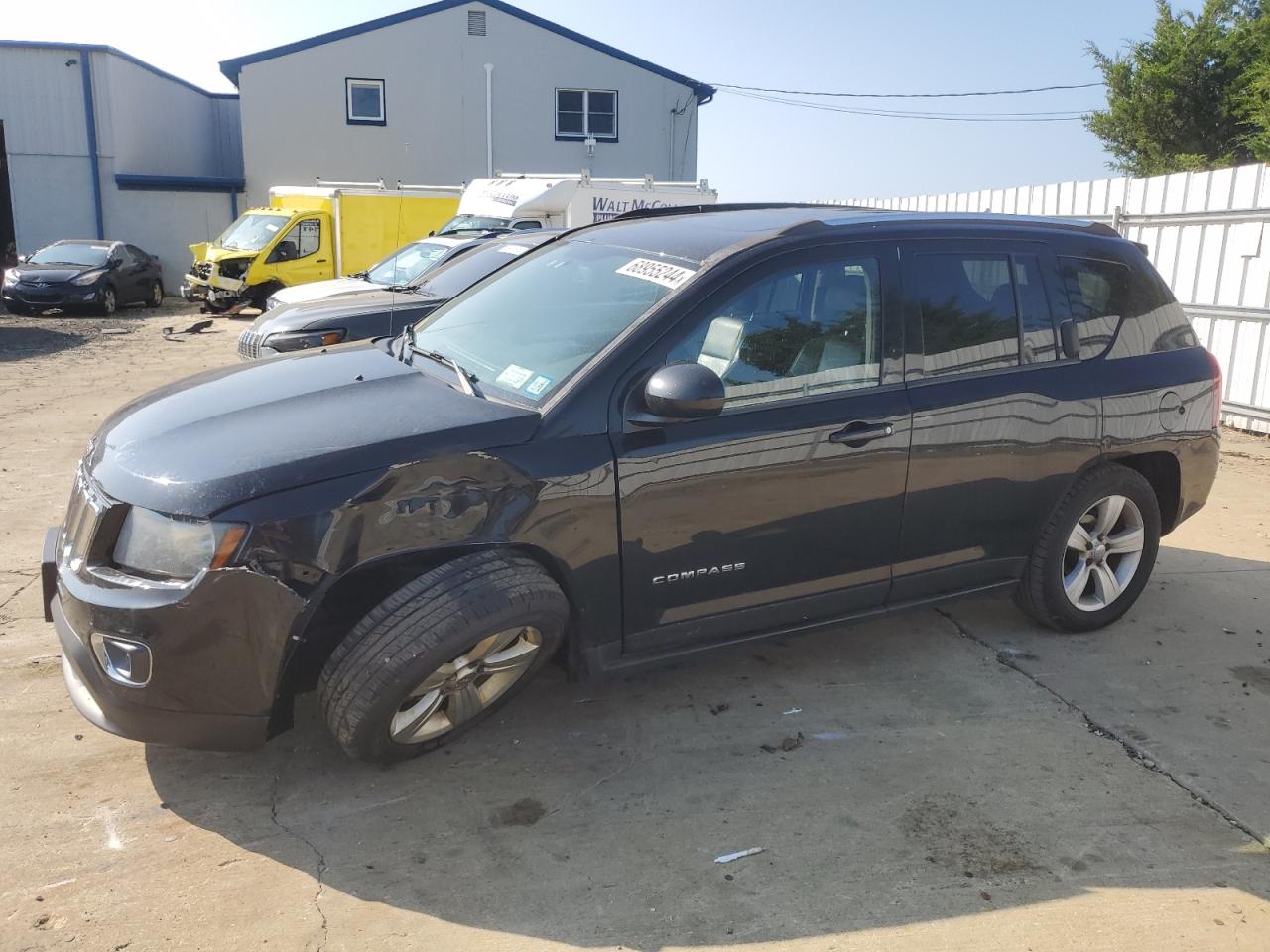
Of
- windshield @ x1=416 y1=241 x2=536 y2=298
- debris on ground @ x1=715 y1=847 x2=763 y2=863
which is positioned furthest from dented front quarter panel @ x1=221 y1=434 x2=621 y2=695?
windshield @ x1=416 y1=241 x2=536 y2=298

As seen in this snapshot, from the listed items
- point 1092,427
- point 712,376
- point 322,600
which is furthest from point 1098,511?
point 322,600

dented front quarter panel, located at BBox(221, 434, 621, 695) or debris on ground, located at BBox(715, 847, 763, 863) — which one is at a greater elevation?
dented front quarter panel, located at BBox(221, 434, 621, 695)

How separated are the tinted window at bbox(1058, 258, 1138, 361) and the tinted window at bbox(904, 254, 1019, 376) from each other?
369 mm

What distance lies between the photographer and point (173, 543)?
9.44 feet

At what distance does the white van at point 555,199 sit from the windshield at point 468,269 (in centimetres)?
665

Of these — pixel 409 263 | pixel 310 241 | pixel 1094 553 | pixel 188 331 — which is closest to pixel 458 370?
pixel 1094 553

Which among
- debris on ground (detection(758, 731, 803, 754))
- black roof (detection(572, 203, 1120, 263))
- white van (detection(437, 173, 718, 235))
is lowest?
debris on ground (detection(758, 731, 803, 754))

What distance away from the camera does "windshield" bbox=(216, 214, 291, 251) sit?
18.6 metres

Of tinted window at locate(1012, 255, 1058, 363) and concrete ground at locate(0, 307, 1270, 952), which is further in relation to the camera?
tinted window at locate(1012, 255, 1058, 363)

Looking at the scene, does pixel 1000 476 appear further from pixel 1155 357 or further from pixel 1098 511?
pixel 1155 357

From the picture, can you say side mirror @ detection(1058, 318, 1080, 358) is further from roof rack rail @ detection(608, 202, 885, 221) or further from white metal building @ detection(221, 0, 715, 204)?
white metal building @ detection(221, 0, 715, 204)

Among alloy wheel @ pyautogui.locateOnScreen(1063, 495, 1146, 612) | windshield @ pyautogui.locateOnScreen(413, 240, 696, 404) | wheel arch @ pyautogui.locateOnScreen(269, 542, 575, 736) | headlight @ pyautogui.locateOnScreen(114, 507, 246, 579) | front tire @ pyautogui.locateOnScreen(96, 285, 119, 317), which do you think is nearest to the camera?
headlight @ pyautogui.locateOnScreen(114, 507, 246, 579)

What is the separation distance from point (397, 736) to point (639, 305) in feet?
5.45

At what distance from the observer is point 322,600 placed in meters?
2.97
